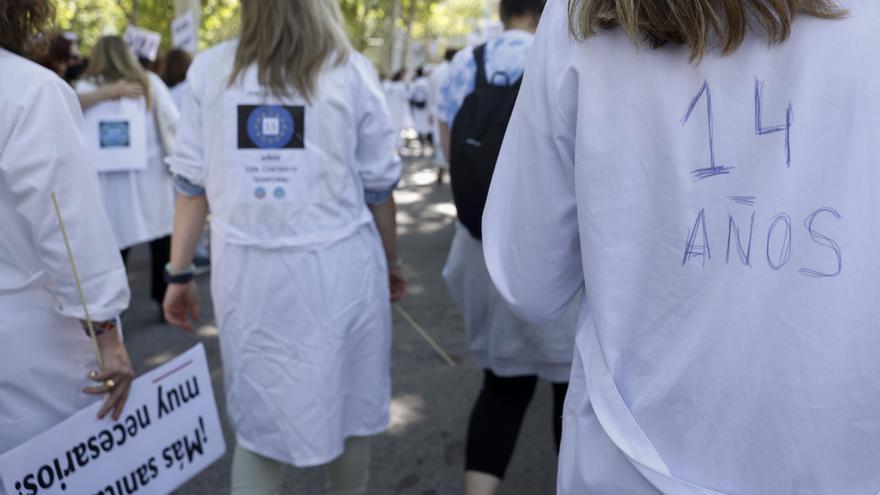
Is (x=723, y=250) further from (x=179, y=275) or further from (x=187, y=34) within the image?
(x=187, y=34)

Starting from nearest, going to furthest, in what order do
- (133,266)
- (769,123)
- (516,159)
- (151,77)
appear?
(769,123) < (516,159) < (151,77) < (133,266)

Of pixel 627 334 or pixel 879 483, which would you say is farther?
pixel 627 334

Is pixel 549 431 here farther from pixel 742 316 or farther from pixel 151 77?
pixel 151 77

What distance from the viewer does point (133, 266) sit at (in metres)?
7.48

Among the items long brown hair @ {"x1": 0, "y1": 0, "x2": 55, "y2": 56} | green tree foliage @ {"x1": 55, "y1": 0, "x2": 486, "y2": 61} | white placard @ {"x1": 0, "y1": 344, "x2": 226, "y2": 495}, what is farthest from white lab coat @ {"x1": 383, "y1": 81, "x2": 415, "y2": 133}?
long brown hair @ {"x1": 0, "y1": 0, "x2": 55, "y2": 56}

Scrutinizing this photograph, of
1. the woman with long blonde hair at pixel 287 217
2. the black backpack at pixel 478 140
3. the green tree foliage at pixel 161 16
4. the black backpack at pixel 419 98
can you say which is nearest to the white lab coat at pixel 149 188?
the woman with long blonde hair at pixel 287 217

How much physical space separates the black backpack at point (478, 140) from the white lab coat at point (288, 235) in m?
0.23

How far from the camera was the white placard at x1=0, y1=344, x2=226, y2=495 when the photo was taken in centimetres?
171

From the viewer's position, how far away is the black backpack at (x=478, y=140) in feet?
8.23

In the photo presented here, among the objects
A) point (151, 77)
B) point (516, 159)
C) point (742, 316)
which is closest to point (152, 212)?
point (151, 77)

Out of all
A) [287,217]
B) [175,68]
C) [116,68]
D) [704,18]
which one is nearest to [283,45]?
[287,217]

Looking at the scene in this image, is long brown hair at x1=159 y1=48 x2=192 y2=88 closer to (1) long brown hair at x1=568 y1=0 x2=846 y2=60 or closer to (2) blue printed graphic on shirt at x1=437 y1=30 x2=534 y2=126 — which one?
(2) blue printed graphic on shirt at x1=437 y1=30 x2=534 y2=126

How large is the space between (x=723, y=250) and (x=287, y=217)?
1481 millimetres

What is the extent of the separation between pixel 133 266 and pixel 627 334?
22.6 ft
